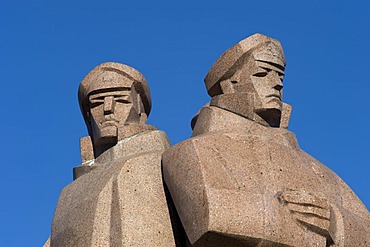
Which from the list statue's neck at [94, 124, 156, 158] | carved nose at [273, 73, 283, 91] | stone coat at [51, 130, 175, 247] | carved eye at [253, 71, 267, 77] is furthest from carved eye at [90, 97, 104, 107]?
carved nose at [273, 73, 283, 91]

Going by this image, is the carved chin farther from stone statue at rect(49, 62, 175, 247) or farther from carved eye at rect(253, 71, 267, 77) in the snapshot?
stone statue at rect(49, 62, 175, 247)

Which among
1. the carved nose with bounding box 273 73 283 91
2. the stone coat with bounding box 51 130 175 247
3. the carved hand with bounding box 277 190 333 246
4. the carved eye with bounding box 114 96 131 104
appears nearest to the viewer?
the carved hand with bounding box 277 190 333 246

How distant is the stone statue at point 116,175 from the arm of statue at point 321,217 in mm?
1283

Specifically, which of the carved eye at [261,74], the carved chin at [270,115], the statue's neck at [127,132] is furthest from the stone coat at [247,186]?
the statue's neck at [127,132]

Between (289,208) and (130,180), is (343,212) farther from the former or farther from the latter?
(130,180)

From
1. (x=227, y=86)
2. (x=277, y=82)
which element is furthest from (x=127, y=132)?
(x=277, y=82)

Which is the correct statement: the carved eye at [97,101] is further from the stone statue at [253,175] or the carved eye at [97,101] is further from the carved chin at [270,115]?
the carved chin at [270,115]

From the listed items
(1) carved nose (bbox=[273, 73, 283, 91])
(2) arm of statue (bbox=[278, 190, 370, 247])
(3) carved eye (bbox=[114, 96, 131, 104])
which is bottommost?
(2) arm of statue (bbox=[278, 190, 370, 247])

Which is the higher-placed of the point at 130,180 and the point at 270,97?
the point at 270,97

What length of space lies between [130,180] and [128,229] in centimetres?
58

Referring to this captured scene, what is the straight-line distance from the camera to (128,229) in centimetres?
→ 955

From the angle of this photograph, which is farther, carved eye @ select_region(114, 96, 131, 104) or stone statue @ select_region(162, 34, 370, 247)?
carved eye @ select_region(114, 96, 131, 104)

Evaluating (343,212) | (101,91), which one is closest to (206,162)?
(343,212)

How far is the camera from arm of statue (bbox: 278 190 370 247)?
9.05 metres
